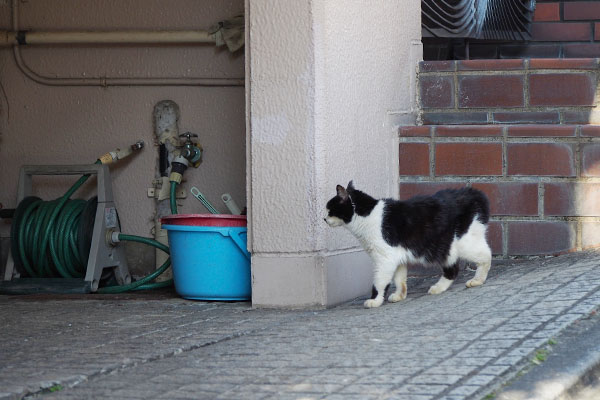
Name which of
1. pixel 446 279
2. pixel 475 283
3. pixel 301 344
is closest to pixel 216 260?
pixel 446 279

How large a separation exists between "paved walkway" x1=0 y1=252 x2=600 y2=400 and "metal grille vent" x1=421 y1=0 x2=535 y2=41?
199 cm

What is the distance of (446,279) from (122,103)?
2.71 metres

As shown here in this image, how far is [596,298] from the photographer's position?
13.6 feet

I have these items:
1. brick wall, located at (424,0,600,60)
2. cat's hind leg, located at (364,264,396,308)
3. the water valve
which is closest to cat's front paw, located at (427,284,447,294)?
cat's hind leg, located at (364,264,396,308)

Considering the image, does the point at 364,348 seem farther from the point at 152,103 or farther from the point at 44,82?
the point at 44,82

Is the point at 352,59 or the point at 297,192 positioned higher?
the point at 352,59

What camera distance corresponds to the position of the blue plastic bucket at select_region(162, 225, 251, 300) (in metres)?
5.29

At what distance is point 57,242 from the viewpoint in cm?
612

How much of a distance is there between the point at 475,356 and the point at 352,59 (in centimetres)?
246

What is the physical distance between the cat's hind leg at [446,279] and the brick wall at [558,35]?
2.91 metres

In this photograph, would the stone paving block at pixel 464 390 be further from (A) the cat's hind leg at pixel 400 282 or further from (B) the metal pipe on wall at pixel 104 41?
(B) the metal pipe on wall at pixel 104 41

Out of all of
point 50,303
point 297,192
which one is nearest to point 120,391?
point 297,192

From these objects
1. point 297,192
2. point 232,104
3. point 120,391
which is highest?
point 232,104

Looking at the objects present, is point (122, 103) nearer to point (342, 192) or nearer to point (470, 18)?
point (342, 192)
